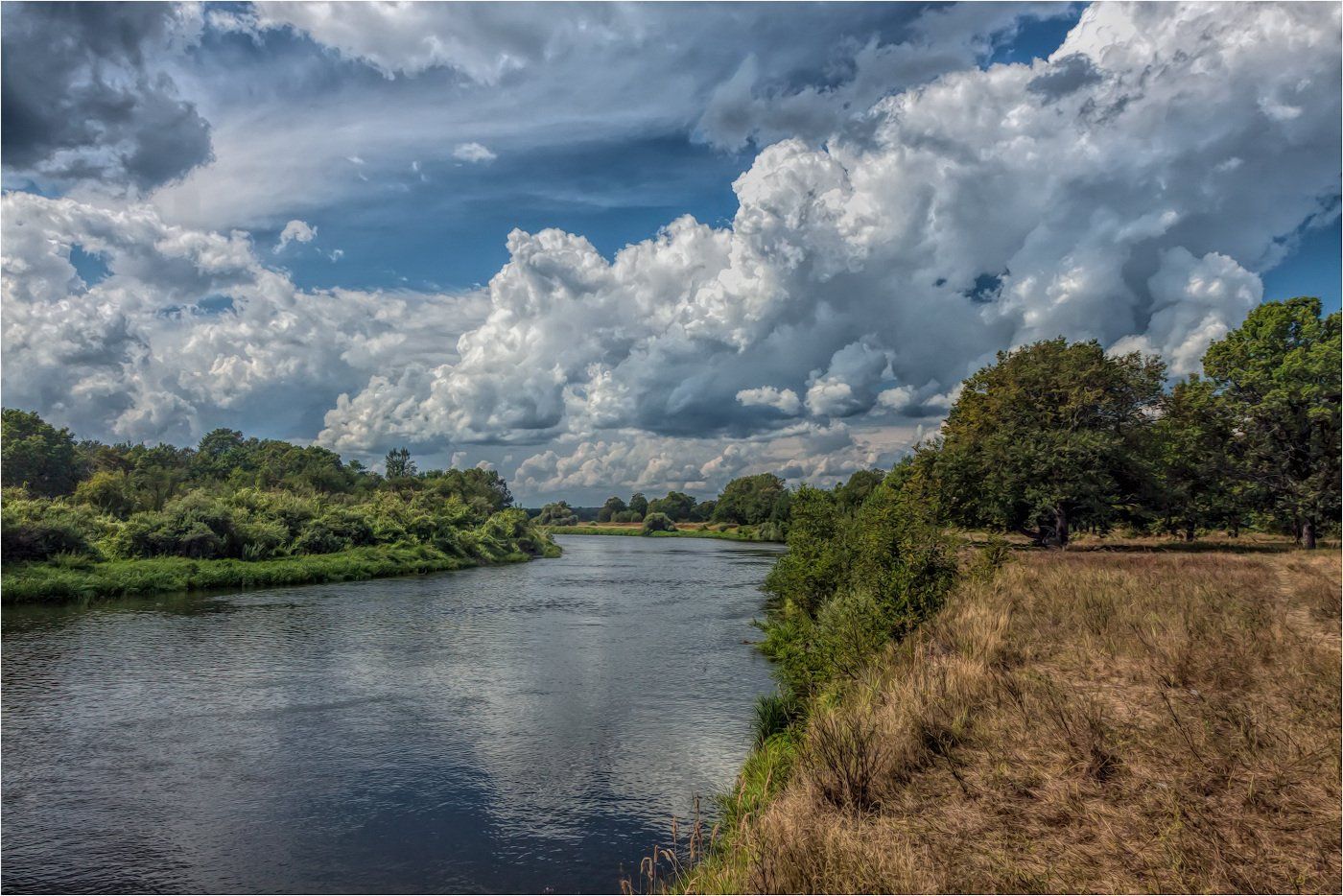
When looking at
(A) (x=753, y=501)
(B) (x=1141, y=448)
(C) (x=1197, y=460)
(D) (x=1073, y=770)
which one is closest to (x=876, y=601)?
(D) (x=1073, y=770)

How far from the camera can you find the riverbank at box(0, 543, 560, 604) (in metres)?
31.1

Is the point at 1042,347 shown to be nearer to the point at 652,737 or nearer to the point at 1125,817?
the point at 652,737

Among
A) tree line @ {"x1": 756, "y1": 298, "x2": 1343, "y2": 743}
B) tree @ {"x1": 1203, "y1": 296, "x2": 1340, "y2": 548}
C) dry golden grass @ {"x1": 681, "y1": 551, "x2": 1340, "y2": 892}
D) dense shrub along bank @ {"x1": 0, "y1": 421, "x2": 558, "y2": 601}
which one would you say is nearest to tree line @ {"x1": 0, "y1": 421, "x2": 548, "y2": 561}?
dense shrub along bank @ {"x1": 0, "y1": 421, "x2": 558, "y2": 601}

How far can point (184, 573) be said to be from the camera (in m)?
37.6

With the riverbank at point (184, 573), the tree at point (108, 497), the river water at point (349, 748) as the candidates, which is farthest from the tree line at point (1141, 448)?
the tree at point (108, 497)

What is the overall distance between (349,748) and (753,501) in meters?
139

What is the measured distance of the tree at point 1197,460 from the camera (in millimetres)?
43125

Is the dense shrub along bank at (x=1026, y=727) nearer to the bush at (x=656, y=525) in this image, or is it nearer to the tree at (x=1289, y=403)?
the tree at (x=1289, y=403)

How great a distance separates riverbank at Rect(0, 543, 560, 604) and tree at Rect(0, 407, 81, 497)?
50037mm

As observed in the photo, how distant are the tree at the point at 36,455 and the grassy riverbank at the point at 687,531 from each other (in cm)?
7634

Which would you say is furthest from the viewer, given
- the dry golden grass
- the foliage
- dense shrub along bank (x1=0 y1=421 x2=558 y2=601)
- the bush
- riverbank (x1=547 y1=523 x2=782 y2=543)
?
the bush

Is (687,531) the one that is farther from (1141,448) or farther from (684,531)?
(1141,448)

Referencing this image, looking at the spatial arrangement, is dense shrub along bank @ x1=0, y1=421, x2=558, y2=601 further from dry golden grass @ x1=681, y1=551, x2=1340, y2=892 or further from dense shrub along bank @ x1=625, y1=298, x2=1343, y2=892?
dry golden grass @ x1=681, y1=551, x2=1340, y2=892

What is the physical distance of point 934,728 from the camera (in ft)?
32.2
